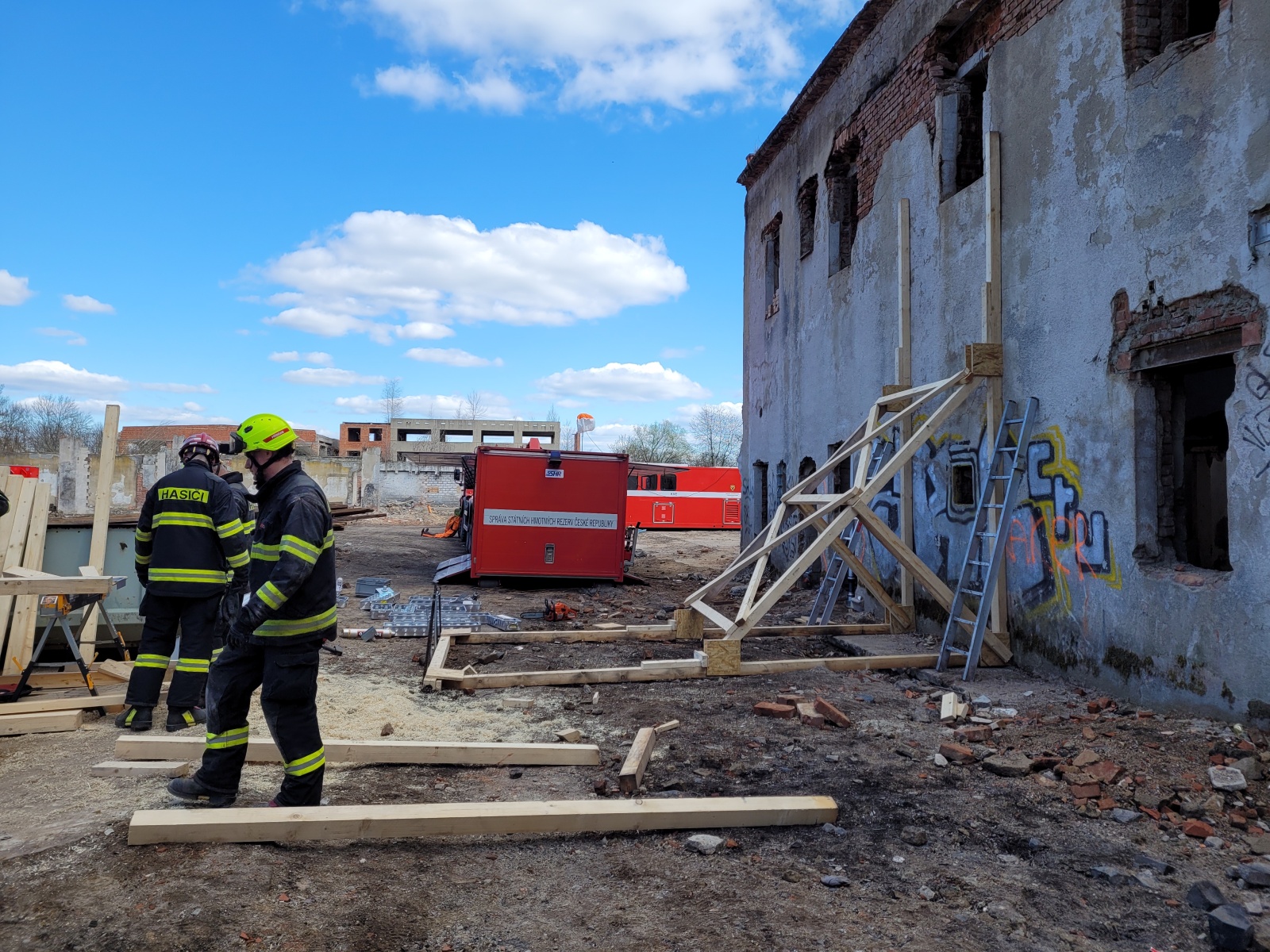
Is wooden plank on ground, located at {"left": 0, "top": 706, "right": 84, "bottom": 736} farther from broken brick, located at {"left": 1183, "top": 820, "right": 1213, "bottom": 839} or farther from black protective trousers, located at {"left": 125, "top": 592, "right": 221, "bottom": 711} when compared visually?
broken brick, located at {"left": 1183, "top": 820, "right": 1213, "bottom": 839}

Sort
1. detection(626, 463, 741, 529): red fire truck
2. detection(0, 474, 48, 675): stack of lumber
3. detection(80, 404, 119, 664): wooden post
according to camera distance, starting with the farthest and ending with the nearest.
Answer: detection(626, 463, 741, 529): red fire truck
detection(80, 404, 119, 664): wooden post
detection(0, 474, 48, 675): stack of lumber

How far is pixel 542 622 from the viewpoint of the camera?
34.1 feet

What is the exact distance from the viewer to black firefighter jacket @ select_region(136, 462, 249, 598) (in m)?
5.39

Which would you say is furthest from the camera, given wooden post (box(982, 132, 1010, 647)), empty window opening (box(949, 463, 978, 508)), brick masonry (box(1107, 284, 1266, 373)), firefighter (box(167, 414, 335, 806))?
empty window opening (box(949, 463, 978, 508))

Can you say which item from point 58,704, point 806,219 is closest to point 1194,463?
point 806,219

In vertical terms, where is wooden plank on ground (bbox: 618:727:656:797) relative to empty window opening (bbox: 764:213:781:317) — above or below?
below

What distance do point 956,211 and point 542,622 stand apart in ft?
21.1

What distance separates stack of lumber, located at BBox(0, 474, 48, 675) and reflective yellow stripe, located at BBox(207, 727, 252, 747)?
353 cm

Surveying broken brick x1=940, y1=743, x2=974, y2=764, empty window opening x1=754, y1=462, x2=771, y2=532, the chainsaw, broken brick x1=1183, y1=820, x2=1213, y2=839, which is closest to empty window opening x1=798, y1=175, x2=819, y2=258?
empty window opening x1=754, y1=462, x2=771, y2=532

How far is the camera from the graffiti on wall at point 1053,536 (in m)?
6.32

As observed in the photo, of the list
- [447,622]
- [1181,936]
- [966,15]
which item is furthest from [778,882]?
[966,15]

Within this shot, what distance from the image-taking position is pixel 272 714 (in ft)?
12.6

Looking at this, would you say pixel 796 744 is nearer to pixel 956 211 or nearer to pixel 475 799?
pixel 475 799

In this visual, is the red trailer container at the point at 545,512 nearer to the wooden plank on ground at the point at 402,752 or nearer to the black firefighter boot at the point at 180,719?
the black firefighter boot at the point at 180,719
